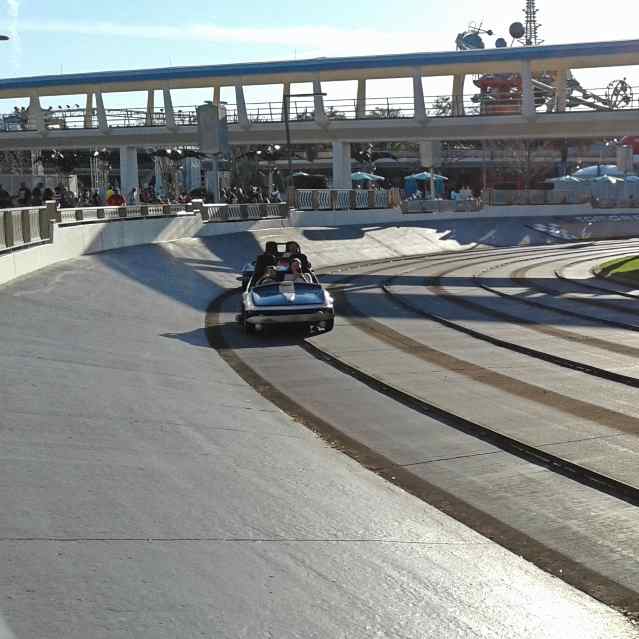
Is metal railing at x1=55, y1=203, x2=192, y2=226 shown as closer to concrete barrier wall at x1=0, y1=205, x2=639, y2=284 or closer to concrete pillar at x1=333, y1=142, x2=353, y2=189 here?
concrete barrier wall at x1=0, y1=205, x2=639, y2=284

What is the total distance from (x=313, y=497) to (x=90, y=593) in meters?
2.93

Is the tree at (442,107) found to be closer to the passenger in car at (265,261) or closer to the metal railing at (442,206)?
the metal railing at (442,206)

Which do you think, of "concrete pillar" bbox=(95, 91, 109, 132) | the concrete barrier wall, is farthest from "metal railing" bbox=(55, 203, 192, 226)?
"concrete pillar" bbox=(95, 91, 109, 132)

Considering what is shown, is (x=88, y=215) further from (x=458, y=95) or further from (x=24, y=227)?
(x=458, y=95)

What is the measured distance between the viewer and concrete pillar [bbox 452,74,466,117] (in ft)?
194

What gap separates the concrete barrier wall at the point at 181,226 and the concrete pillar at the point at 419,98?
17.5 feet

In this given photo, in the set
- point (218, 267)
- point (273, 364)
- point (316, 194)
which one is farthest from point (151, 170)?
point (273, 364)

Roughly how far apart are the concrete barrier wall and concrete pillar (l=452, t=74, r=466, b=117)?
243 inches

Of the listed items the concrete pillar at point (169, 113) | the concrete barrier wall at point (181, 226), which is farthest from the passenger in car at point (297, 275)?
the concrete pillar at point (169, 113)

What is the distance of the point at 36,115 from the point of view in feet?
224

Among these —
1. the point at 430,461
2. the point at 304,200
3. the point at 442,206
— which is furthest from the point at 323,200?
the point at 430,461

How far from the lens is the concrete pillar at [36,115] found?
67.3m

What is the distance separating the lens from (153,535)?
21.2ft

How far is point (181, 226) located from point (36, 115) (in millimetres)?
32900
